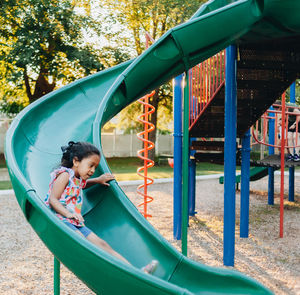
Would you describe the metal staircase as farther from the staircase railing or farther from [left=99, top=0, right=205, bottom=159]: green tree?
[left=99, top=0, right=205, bottom=159]: green tree

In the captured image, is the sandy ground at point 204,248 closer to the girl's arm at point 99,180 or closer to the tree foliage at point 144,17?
the girl's arm at point 99,180

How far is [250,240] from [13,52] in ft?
39.5

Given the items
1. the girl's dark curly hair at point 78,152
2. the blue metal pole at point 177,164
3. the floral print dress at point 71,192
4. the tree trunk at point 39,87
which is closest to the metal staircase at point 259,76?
the blue metal pole at point 177,164

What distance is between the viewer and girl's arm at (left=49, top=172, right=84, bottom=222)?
3.23 metres

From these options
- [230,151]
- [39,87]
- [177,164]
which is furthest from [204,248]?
[39,87]

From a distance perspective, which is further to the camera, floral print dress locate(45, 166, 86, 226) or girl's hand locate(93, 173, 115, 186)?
girl's hand locate(93, 173, 115, 186)

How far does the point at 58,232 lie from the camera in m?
2.76

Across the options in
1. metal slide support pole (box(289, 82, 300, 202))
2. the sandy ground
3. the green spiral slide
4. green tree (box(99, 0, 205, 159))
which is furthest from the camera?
green tree (box(99, 0, 205, 159))

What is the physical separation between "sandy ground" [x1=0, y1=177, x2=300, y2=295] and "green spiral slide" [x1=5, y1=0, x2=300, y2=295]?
1.03 meters

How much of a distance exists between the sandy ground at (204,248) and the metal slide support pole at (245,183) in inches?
8.1

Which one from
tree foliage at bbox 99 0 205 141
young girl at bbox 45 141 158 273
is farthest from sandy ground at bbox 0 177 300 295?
tree foliage at bbox 99 0 205 141

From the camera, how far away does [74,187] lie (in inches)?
136

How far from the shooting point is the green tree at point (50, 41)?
1527cm

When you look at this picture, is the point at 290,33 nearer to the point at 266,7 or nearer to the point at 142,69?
the point at 266,7
